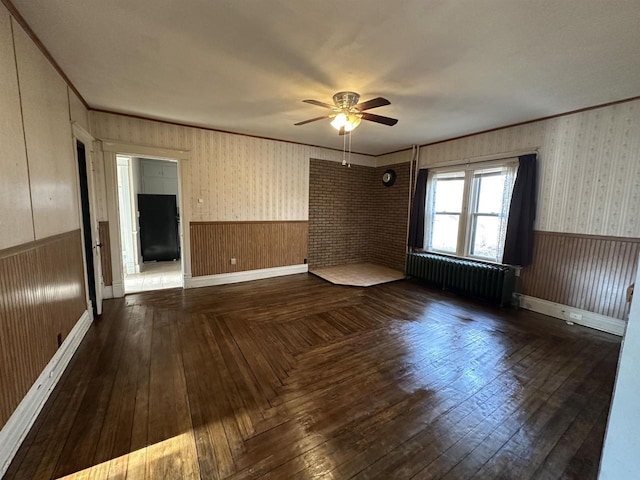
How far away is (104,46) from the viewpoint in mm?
2227

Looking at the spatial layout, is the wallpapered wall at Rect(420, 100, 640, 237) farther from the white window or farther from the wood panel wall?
the wood panel wall

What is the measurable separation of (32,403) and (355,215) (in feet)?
18.8

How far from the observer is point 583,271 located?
3434mm

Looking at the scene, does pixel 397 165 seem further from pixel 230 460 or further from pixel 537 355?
pixel 230 460

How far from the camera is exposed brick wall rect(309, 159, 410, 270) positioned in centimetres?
591

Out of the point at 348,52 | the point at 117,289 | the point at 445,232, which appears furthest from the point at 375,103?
the point at 117,289

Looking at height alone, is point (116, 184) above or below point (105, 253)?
above

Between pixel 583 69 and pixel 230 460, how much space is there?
4.08 metres

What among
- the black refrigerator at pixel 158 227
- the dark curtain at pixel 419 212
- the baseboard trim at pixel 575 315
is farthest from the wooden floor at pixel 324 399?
the black refrigerator at pixel 158 227

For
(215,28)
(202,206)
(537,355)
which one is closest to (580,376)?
(537,355)

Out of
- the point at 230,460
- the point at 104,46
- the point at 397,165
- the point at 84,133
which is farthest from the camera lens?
the point at 397,165

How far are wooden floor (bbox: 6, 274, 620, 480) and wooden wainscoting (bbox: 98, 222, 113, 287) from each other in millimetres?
840

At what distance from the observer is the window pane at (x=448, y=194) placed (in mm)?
4875

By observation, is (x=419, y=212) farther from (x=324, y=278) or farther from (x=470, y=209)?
(x=324, y=278)
